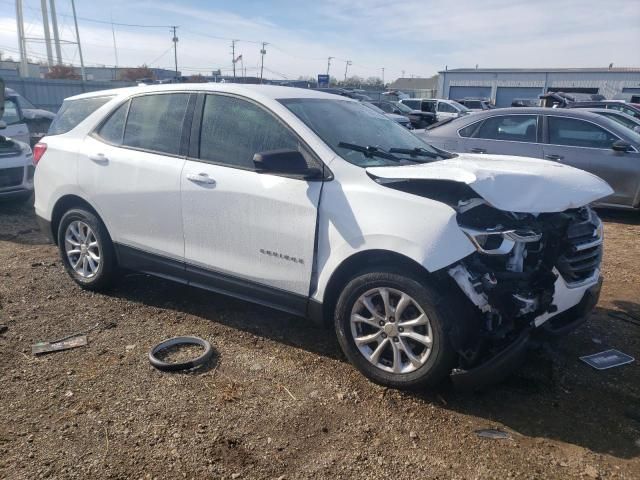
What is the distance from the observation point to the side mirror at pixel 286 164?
325 cm

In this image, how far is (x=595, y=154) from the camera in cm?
769

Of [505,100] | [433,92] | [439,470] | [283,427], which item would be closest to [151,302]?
[283,427]

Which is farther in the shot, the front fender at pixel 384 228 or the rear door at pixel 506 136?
the rear door at pixel 506 136

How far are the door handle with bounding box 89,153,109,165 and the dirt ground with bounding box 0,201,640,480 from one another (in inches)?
49.6

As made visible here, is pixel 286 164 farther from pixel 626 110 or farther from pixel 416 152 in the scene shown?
pixel 626 110

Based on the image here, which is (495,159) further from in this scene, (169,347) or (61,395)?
(61,395)

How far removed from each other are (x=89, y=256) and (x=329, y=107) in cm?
253

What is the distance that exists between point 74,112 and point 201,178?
1.88 meters

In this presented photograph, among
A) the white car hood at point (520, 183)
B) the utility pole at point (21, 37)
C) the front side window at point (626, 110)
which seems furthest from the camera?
the utility pole at point (21, 37)

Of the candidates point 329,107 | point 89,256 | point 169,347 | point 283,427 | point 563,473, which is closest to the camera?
point 563,473

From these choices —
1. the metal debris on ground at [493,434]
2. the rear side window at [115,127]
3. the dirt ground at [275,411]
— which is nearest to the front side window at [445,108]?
the dirt ground at [275,411]

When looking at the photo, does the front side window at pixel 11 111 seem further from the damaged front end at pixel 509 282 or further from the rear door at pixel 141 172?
the damaged front end at pixel 509 282

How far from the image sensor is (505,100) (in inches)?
1855

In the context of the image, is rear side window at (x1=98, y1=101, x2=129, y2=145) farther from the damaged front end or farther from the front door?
the damaged front end
